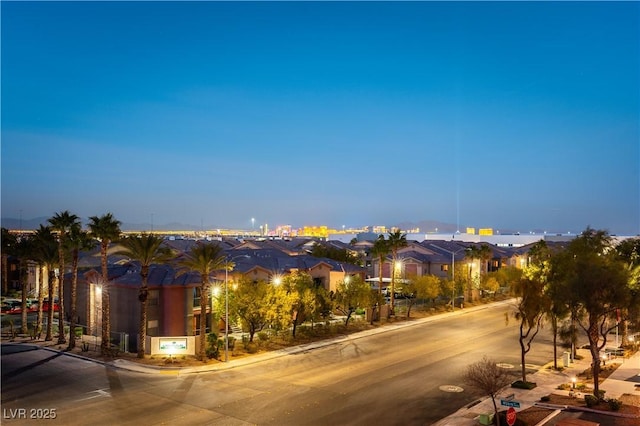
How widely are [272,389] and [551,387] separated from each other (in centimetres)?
1531

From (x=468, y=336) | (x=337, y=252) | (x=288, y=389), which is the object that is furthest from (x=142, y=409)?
(x=337, y=252)

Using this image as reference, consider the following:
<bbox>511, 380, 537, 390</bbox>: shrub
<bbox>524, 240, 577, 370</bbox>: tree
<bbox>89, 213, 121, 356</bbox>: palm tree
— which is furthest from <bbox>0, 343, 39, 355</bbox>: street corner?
<bbox>524, 240, 577, 370</bbox>: tree

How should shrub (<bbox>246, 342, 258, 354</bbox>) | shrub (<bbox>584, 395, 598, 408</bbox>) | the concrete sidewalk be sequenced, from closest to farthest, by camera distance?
1. the concrete sidewalk
2. shrub (<bbox>584, 395, 598, 408</bbox>)
3. shrub (<bbox>246, 342, 258, 354</bbox>)

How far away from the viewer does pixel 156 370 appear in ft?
107

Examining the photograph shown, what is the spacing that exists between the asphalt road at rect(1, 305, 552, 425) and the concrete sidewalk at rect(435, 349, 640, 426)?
91 cm

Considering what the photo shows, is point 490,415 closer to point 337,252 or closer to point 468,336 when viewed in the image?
point 468,336

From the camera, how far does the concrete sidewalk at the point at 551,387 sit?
24.0 meters

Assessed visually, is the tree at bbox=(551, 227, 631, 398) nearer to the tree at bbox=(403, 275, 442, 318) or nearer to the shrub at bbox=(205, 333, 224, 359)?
the shrub at bbox=(205, 333, 224, 359)

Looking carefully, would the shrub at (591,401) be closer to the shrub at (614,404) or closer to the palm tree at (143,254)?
the shrub at (614,404)

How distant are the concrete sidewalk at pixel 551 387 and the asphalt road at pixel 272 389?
0.91 meters

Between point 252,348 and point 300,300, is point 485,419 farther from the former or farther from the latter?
point 300,300

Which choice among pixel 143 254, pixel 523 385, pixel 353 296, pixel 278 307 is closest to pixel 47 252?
pixel 143 254

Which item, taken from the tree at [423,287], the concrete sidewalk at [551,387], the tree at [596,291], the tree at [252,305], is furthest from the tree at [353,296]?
the tree at [596,291]

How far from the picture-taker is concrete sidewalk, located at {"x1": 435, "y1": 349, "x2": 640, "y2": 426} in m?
24.0
